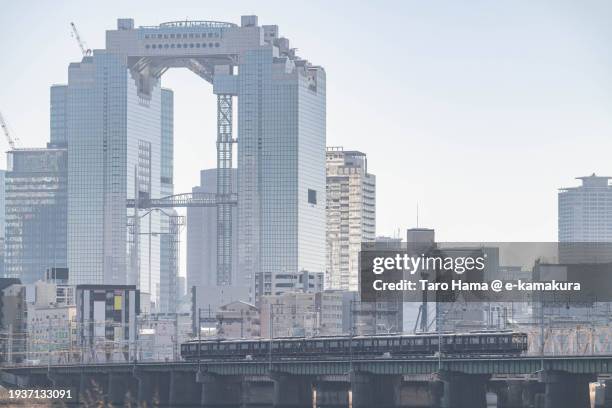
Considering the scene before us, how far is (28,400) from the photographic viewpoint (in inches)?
6845
